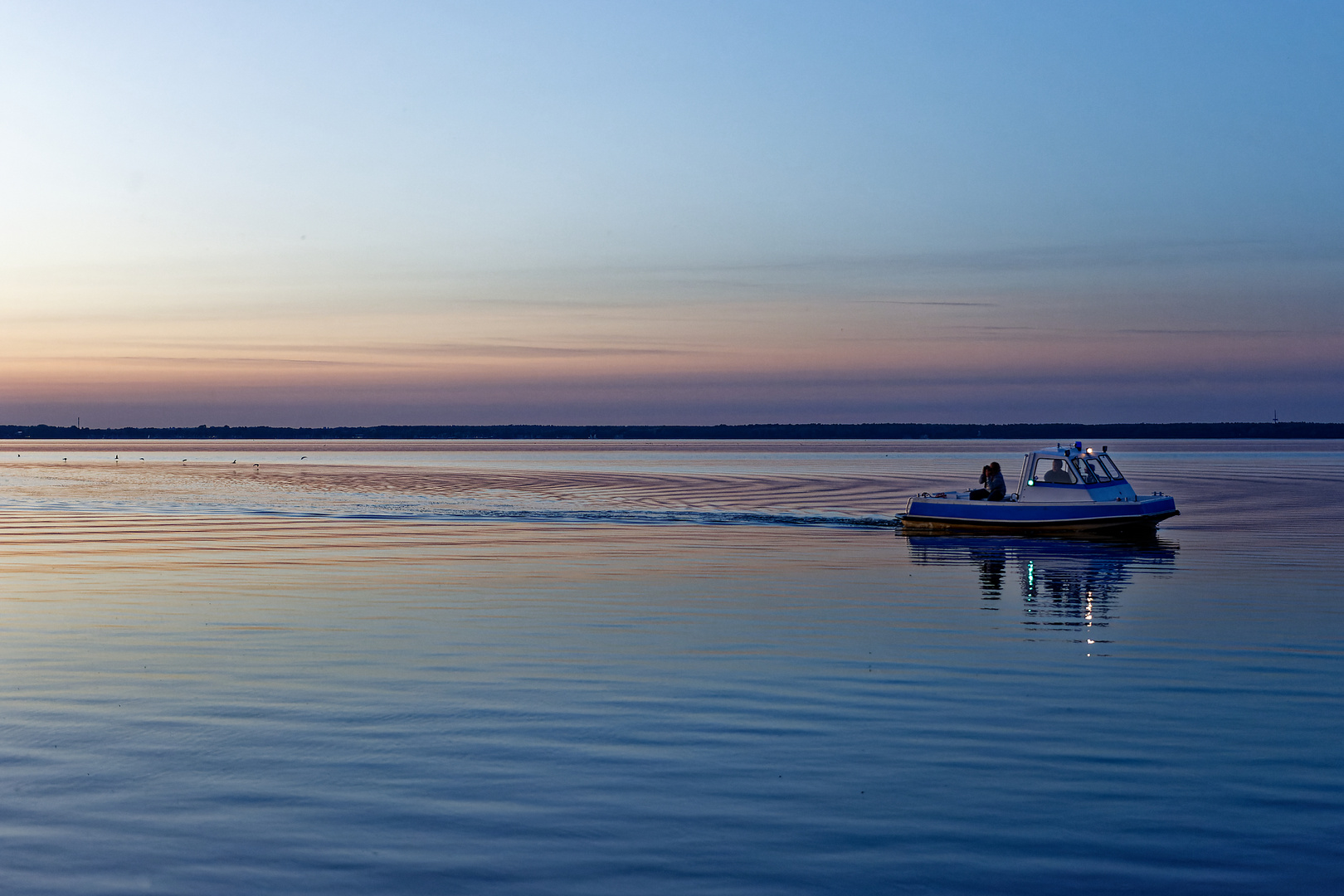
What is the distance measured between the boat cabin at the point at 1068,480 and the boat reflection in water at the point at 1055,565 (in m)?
Result: 1.42

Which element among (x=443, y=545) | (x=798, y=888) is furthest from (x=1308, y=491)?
(x=798, y=888)

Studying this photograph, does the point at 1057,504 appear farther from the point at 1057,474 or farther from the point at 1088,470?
the point at 1088,470

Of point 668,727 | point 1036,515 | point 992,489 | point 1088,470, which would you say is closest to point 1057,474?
point 1088,470

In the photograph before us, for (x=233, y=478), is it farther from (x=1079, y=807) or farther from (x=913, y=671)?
(x=1079, y=807)

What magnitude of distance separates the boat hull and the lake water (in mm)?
8397

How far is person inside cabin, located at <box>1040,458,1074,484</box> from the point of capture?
43.0 m

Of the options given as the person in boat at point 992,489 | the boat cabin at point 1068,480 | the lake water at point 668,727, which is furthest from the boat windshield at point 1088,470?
the lake water at point 668,727

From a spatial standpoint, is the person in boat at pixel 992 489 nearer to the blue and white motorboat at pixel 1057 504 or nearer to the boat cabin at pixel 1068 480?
the blue and white motorboat at pixel 1057 504

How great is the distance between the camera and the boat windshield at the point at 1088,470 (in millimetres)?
43031

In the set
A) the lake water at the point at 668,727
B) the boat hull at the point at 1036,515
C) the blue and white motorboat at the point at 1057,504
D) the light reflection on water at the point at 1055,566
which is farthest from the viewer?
the blue and white motorboat at the point at 1057,504

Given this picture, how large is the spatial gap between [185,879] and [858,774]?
5.83m

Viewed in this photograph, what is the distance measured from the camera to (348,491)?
2904 inches

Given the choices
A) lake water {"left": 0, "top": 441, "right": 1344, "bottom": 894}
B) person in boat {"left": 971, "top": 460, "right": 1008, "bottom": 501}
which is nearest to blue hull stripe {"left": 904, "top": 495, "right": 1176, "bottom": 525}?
person in boat {"left": 971, "top": 460, "right": 1008, "bottom": 501}

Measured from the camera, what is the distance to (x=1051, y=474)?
4316 cm
